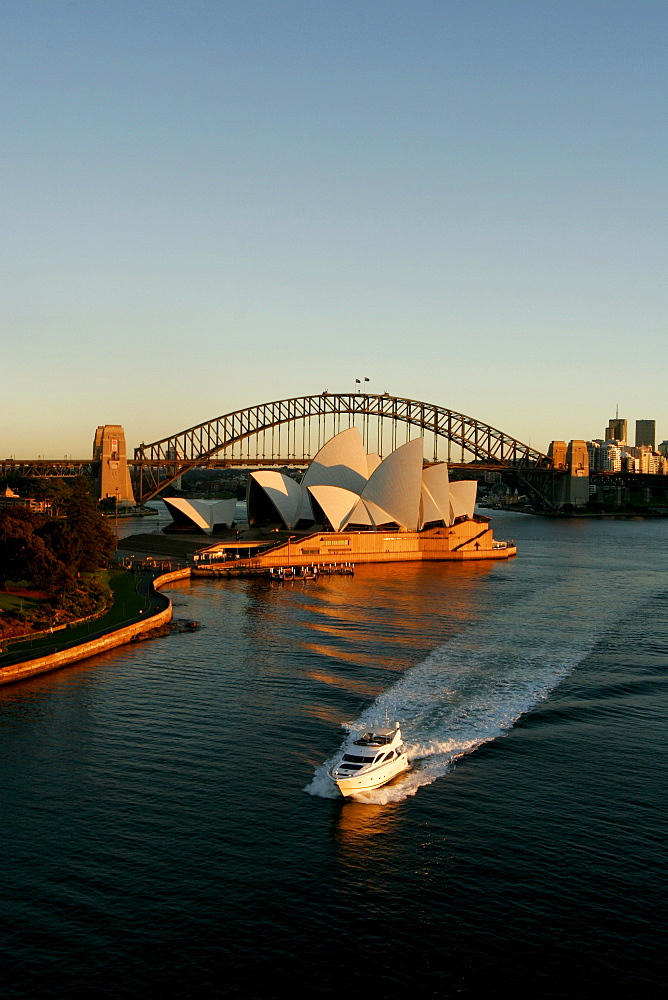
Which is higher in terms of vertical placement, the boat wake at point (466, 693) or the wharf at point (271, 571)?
the wharf at point (271, 571)

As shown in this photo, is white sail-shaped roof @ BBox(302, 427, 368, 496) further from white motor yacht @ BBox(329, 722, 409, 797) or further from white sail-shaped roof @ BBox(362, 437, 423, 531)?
white motor yacht @ BBox(329, 722, 409, 797)

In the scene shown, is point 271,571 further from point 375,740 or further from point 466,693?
point 375,740

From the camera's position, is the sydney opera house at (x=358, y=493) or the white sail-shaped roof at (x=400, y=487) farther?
the white sail-shaped roof at (x=400, y=487)

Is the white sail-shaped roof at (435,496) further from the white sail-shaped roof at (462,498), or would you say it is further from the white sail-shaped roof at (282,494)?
the white sail-shaped roof at (282,494)

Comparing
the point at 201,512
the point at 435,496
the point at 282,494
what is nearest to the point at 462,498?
the point at 435,496

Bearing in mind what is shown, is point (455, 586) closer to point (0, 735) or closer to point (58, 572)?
point (58, 572)

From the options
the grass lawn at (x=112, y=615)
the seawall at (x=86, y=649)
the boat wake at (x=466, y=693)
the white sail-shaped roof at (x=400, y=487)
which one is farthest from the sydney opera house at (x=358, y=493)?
the boat wake at (x=466, y=693)

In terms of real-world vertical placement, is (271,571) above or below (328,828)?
above
